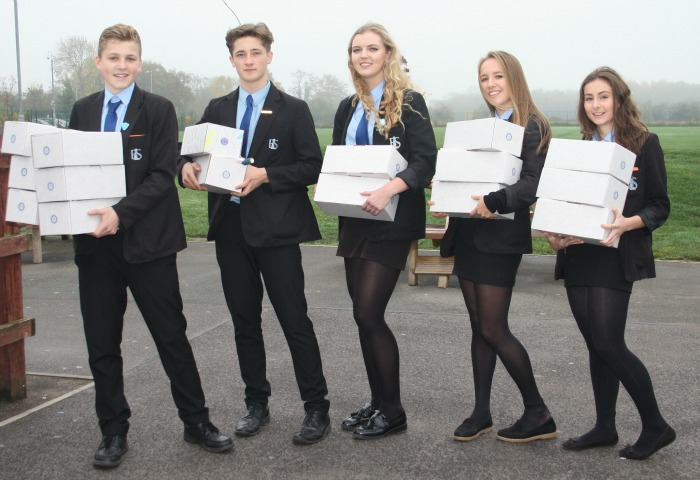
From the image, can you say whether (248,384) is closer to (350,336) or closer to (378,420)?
(378,420)

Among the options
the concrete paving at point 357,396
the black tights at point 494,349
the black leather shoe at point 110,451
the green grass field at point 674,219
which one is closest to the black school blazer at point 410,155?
the black tights at point 494,349

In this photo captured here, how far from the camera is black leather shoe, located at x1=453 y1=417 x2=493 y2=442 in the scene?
4.35m

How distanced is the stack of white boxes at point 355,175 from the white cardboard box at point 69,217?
3.52 ft

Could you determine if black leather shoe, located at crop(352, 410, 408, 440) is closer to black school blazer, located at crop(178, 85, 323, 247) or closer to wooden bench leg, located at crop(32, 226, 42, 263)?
black school blazer, located at crop(178, 85, 323, 247)

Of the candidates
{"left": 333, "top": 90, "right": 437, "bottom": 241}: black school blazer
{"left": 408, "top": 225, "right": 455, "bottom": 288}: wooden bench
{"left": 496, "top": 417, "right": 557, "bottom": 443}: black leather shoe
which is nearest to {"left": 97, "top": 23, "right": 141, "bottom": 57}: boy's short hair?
{"left": 333, "top": 90, "right": 437, "bottom": 241}: black school blazer

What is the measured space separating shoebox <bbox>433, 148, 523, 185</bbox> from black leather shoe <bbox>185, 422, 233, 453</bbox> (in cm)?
173

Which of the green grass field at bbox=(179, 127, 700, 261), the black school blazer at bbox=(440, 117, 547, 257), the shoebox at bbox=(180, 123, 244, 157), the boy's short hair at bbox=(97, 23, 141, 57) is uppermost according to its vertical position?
the boy's short hair at bbox=(97, 23, 141, 57)

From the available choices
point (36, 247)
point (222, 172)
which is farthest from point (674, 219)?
point (222, 172)

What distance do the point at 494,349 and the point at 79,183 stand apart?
2.24 meters

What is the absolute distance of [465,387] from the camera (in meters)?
5.34

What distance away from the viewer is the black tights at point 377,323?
4.30 m

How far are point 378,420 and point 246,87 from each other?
193 centimetres

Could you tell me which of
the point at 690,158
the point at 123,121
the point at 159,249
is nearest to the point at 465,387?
the point at 159,249

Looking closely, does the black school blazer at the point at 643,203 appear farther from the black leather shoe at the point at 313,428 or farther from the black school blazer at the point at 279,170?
the black leather shoe at the point at 313,428
